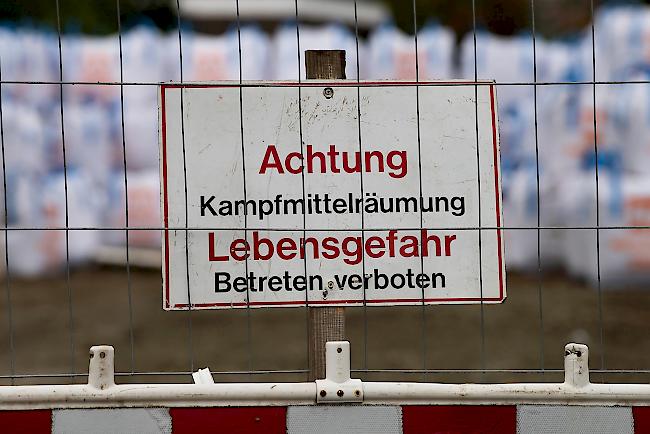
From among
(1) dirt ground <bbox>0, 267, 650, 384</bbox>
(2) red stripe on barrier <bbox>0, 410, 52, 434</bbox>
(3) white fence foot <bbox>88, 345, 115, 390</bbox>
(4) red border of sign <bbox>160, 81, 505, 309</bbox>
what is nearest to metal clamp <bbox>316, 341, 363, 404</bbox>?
(4) red border of sign <bbox>160, 81, 505, 309</bbox>

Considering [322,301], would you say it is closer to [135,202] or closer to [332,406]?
[332,406]

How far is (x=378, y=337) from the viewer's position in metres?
6.11

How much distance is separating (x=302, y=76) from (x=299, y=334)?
1702mm

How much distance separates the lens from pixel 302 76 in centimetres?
675

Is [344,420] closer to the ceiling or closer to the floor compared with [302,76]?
closer to the floor

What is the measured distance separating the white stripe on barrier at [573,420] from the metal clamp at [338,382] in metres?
0.34

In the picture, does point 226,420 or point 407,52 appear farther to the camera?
point 407,52

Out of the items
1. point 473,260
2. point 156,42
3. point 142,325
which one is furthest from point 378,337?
point 473,260

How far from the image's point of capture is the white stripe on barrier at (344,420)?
6.75 ft

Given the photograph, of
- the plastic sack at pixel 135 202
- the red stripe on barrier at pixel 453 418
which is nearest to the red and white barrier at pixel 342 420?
the red stripe on barrier at pixel 453 418

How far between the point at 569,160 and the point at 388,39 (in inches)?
64.2

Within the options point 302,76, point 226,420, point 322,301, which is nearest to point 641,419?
point 322,301

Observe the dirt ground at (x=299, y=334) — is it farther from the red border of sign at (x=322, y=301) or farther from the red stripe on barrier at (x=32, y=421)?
the red stripe on barrier at (x=32, y=421)

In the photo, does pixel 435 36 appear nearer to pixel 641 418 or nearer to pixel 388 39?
pixel 388 39
